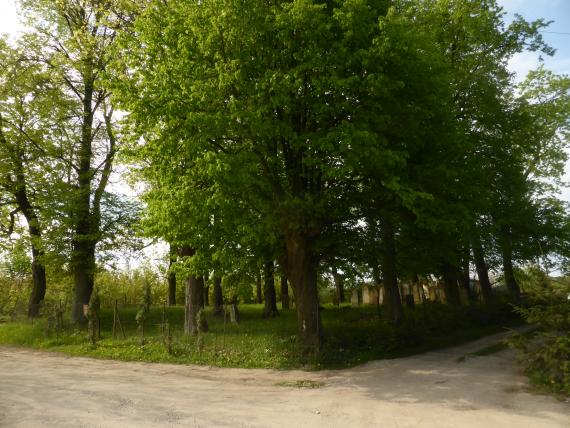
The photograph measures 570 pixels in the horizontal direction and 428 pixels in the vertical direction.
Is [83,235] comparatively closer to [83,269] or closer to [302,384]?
[83,269]

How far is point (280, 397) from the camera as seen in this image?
9.10 metres

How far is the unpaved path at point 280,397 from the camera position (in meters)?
7.16

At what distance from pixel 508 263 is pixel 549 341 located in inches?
608

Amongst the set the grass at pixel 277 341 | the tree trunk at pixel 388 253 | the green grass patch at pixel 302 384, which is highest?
the tree trunk at pixel 388 253

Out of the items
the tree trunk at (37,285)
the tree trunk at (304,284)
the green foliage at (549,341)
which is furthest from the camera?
the tree trunk at (37,285)

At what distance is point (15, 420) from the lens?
283 inches

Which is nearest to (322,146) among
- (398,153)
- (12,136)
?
(398,153)

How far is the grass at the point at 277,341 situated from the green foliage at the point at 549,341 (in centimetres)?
463

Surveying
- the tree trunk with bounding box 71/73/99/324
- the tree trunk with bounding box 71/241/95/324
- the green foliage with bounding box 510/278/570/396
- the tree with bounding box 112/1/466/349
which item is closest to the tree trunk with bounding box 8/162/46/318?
the tree trunk with bounding box 71/241/95/324

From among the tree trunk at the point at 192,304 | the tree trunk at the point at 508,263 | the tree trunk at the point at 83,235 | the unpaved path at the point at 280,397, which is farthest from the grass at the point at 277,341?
the tree trunk at the point at 83,235

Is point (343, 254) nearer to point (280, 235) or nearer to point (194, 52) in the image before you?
point (280, 235)

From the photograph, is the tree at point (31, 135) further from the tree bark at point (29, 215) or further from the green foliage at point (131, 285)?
the green foliage at point (131, 285)

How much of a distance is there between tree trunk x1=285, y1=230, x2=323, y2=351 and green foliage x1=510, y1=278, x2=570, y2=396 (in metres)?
5.95

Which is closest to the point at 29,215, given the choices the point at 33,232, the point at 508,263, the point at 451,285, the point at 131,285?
the point at 33,232
